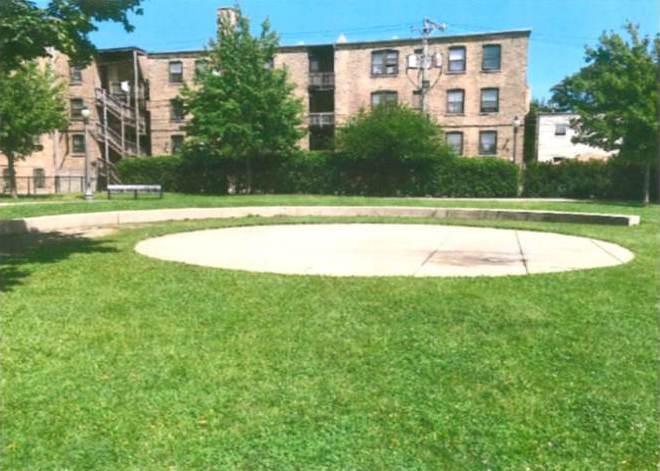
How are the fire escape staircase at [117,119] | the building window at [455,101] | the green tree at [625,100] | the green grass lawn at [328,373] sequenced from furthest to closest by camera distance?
1. the fire escape staircase at [117,119]
2. the building window at [455,101]
3. the green tree at [625,100]
4. the green grass lawn at [328,373]

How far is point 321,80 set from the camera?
4484cm

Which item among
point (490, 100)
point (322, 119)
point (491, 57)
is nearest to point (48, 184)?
point (322, 119)

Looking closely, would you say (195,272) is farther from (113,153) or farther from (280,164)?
(113,153)

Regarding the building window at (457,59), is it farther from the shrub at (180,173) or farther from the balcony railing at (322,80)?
the shrub at (180,173)

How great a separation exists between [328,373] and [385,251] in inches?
232

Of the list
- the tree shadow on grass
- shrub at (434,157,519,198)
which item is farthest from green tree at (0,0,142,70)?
shrub at (434,157,519,198)

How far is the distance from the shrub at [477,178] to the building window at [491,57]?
11534 millimetres

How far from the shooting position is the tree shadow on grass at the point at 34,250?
757cm

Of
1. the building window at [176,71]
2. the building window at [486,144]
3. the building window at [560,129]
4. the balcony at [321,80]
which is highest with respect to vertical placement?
the building window at [176,71]

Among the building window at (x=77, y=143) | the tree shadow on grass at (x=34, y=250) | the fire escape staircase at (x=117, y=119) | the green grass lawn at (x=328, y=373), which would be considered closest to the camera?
the green grass lawn at (x=328, y=373)

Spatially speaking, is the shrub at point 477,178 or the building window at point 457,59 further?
the building window at point 457,59

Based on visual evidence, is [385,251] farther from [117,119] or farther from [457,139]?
[117,119]

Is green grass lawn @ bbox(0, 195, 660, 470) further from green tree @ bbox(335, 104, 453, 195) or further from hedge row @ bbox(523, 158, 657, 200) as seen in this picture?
hedge row @ bbox(523, 158, 657, 200)

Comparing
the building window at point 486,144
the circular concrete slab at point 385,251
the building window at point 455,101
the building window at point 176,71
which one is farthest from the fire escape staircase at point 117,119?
the circular concrete slab at point 385,251
